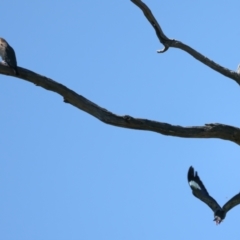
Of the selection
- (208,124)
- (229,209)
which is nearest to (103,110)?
(208,124)

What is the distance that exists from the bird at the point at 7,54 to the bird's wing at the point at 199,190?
129 inches

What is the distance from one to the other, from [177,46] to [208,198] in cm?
295

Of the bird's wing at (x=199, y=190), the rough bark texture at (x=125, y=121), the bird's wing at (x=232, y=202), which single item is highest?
the rough bark texture at (x=125, y=121)

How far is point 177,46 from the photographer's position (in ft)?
37.2

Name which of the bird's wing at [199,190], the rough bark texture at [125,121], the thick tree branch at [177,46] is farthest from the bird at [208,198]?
the thick tree branch at [177,46]

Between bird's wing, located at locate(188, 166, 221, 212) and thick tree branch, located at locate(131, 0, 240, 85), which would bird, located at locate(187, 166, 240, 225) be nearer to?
bird's wing, located at locate(188, 166, 221, 212)

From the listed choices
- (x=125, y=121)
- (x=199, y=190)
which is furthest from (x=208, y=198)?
(x=125, y=121)

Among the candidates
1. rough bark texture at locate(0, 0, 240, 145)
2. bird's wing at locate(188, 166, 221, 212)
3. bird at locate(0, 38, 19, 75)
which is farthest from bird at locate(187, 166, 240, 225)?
bird at locate(0, 38, 19, 75)

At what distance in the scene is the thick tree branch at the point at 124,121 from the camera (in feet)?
29.3

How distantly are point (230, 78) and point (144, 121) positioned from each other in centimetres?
244

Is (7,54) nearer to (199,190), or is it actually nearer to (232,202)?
(199,190)

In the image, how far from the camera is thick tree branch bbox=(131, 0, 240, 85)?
10930mm

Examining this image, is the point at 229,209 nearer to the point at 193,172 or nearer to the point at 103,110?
the point at 193,172

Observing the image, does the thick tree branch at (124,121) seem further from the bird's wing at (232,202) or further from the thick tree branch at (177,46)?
the thick tree branch at (177,46)
